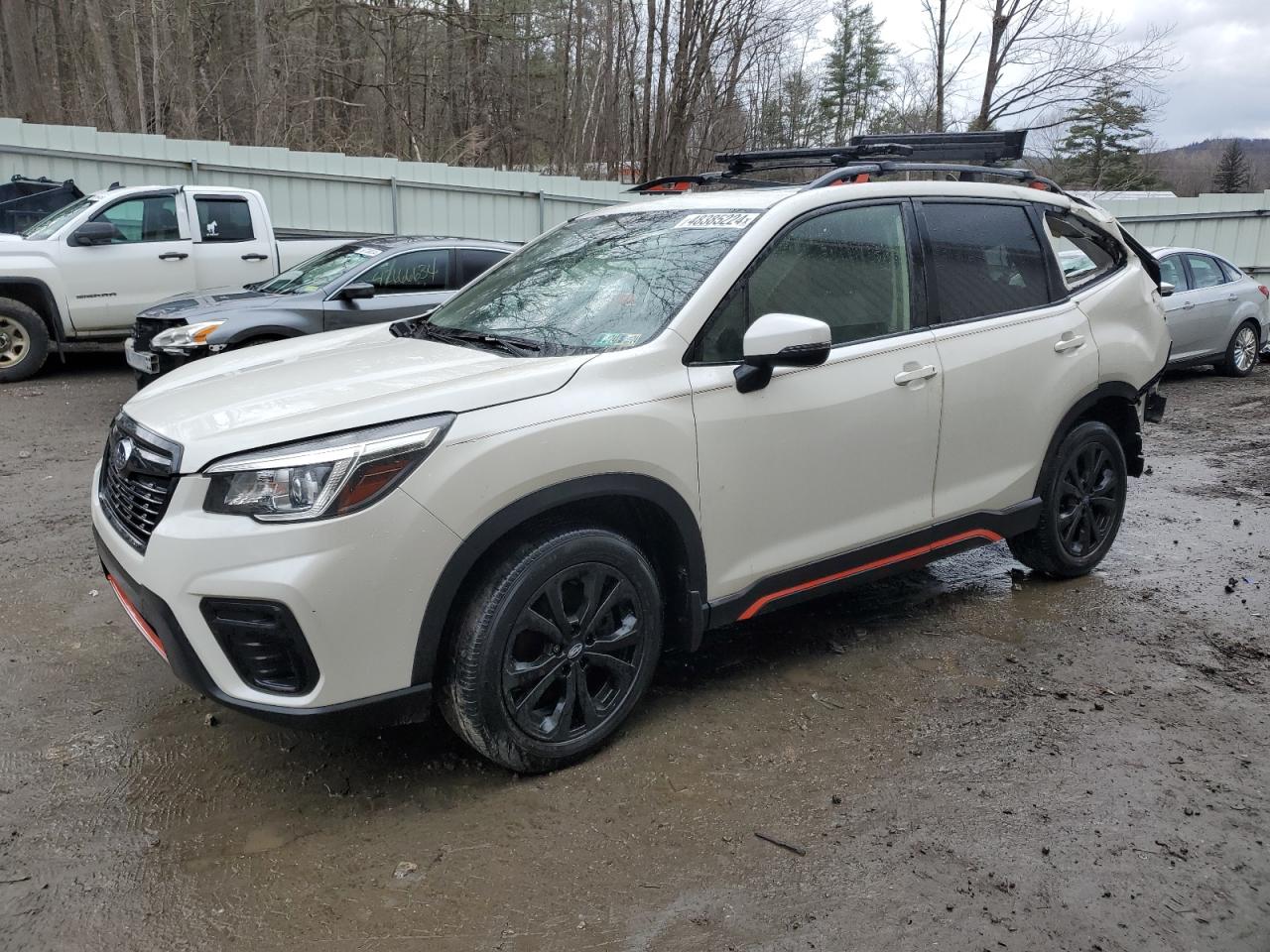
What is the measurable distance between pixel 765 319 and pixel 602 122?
24.0 m

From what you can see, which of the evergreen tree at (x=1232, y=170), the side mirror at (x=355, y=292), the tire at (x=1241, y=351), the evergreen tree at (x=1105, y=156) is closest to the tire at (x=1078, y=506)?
the side mirror at (x=355, y=292)

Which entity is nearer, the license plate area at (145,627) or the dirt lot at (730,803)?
the dirt lot at (730,803)

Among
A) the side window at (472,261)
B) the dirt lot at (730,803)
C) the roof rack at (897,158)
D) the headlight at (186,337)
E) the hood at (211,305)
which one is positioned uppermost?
the roof rack at (897,158)

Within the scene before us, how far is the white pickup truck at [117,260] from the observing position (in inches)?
384

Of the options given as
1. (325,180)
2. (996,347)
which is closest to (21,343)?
(325,180)

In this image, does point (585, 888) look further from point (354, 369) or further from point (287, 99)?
point (287, 99)

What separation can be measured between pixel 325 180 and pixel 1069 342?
12.5 m

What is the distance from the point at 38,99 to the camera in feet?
60.5

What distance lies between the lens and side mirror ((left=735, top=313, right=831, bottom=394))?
3.22 metres

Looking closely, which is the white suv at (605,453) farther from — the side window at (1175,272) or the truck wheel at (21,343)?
the side window at (1175,272)

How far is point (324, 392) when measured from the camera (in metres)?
3.05

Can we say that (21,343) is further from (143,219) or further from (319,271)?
(319,271)

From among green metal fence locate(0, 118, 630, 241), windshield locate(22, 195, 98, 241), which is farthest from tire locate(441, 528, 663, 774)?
green metal fence locate(0, 118, 630, 241)

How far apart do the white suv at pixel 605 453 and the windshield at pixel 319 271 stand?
173 inches
